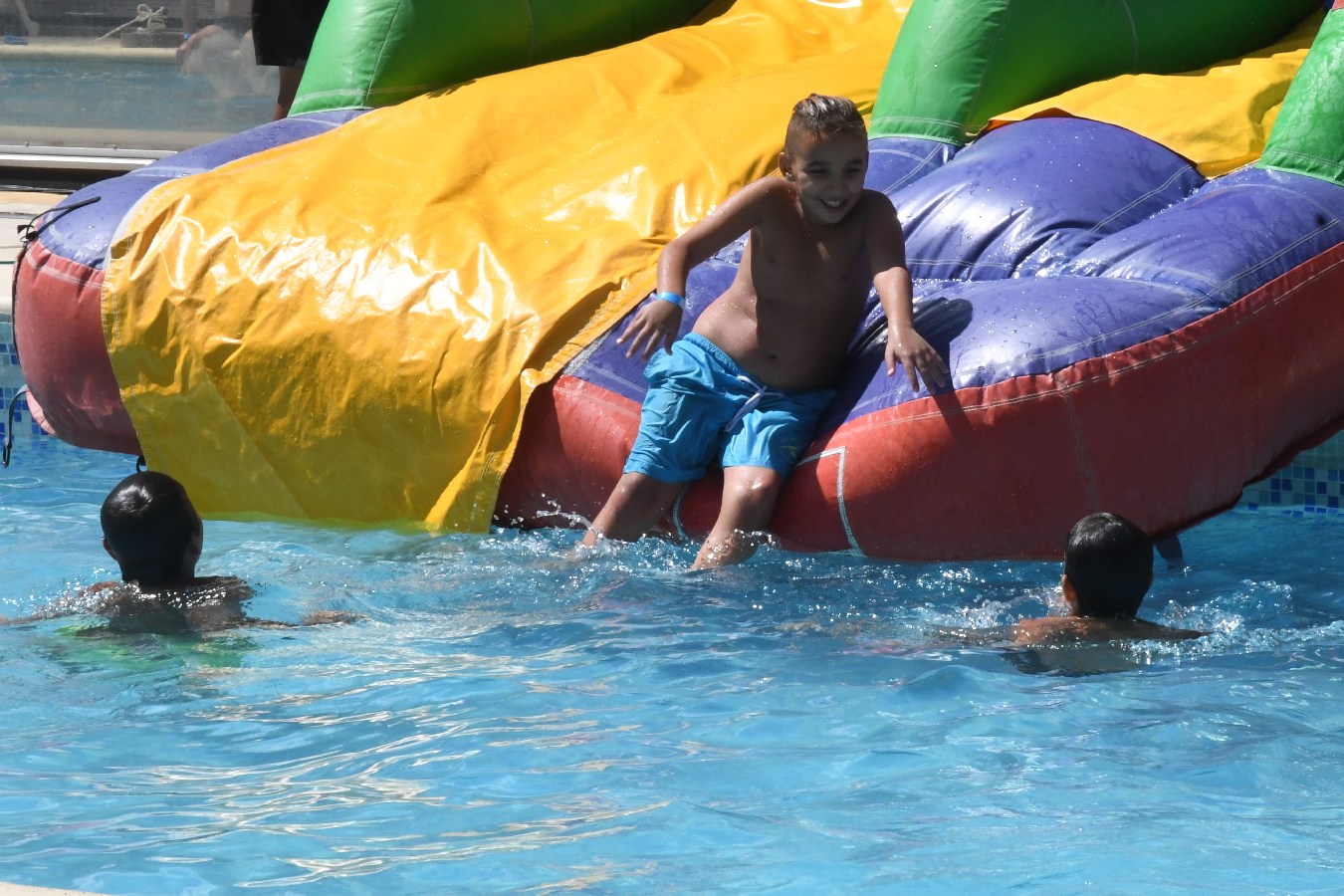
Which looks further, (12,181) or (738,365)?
(12,181)

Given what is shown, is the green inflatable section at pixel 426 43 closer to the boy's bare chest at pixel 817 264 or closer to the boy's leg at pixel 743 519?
the boy's bare chest at pixel 817 264

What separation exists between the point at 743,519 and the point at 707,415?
32 centimetres

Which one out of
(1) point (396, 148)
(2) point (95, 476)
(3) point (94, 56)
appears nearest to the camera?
(1) point (396, 148)

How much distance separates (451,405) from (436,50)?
176cm

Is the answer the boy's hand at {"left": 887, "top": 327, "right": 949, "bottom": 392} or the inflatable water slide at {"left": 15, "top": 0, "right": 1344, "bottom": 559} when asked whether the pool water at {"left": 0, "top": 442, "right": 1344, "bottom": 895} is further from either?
the boy's hand at {"left": 887, "top": 327, "right": 949, "bottom": 392}

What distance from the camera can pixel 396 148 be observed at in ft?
16.5

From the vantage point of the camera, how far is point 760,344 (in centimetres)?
411

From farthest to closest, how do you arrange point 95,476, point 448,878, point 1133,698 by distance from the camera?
point 95,476, point 1133,698, point 448,878

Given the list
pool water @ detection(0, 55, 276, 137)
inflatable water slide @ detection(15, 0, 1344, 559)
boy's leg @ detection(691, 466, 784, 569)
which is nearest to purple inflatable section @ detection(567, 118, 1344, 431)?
inflatable water slide @ detection(15, 0, 1344, 559)

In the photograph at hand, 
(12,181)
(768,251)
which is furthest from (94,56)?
(768,251)

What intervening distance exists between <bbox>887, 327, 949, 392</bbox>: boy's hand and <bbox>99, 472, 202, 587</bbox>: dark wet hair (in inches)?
61.4

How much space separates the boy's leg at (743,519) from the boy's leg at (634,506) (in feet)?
0.69

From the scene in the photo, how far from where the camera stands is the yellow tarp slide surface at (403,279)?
14.4ft

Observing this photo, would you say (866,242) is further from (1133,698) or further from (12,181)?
(12,181)
